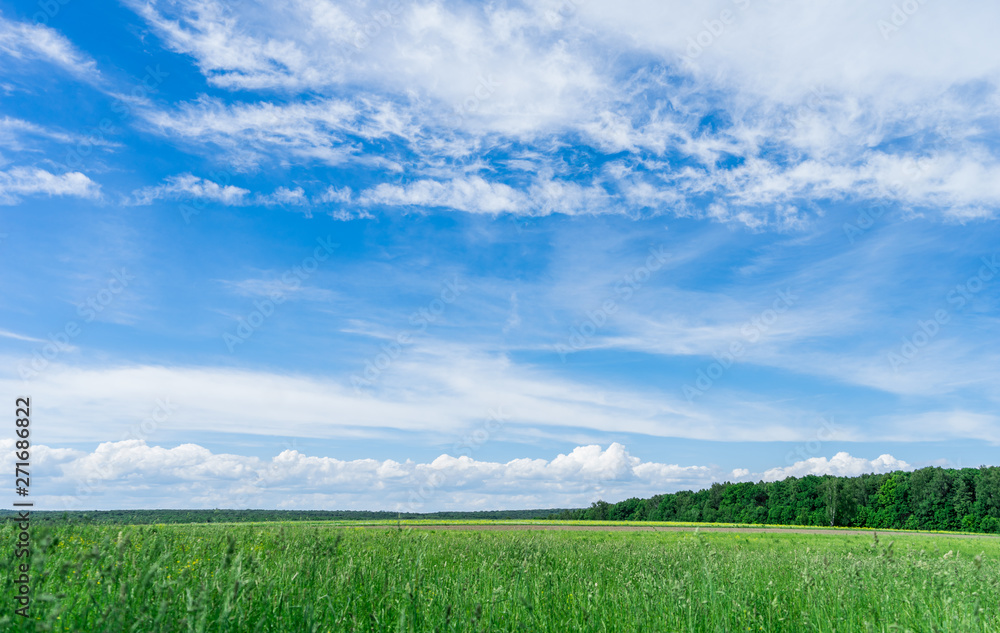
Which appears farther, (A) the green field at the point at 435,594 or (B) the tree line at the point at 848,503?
(B) the tree line at the point at 848,503

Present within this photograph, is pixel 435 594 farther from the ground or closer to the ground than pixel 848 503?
farther from the ground

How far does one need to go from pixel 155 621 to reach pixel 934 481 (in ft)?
367

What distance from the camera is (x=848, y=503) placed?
95000mm

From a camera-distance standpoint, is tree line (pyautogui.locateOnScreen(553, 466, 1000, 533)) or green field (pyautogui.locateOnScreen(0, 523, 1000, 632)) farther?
tree line (pyautogui.locateOnScreen(553, 466, 1000, 533))

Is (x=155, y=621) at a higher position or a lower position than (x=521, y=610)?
higher

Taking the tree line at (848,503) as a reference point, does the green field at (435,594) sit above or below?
above

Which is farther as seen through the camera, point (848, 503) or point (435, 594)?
point (848, 503)

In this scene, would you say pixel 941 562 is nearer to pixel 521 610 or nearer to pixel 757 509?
pixel 521 610

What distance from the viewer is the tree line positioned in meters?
81.3

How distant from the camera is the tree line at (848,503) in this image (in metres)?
81.3

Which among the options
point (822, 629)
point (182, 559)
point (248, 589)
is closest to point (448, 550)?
point (182, 559)

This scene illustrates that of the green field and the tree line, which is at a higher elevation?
the green field

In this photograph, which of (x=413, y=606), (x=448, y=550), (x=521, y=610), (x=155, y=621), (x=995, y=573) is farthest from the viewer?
(x=448, y=550)

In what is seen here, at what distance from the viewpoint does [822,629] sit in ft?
20.0
